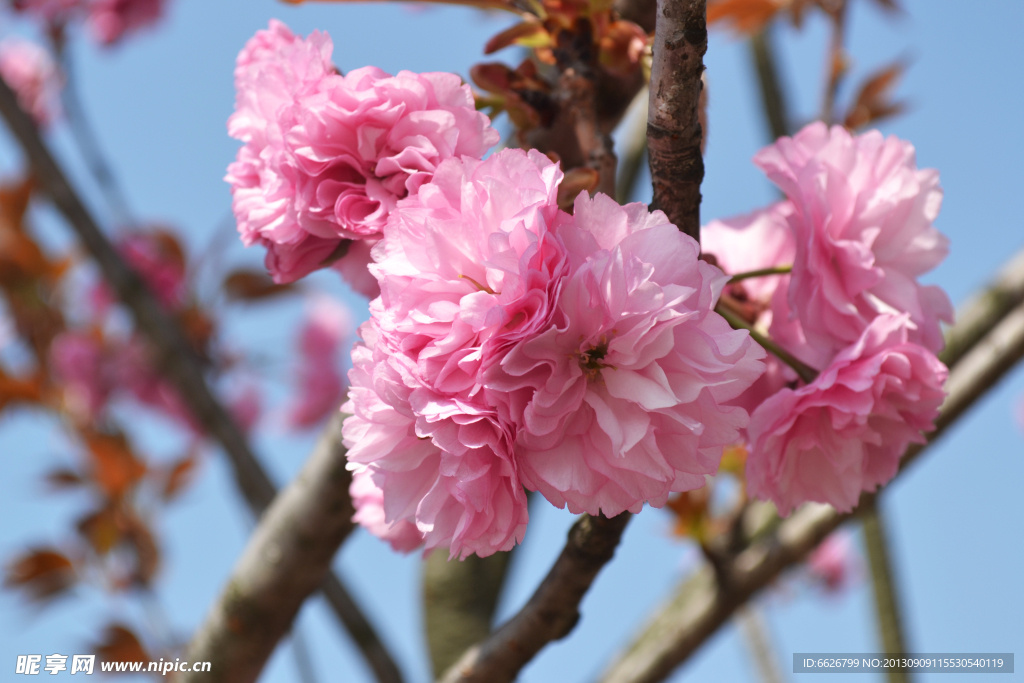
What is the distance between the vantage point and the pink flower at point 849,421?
641 mm

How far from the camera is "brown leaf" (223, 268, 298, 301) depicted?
228 cm

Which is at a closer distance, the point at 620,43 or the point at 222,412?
the point at 620,43

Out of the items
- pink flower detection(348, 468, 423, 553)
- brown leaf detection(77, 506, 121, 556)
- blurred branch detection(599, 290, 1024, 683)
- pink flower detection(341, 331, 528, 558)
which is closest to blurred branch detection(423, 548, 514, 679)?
blurred branch detection(599, 290, 1024, 683)

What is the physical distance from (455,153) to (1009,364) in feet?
4.11

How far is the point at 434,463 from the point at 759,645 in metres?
2.30

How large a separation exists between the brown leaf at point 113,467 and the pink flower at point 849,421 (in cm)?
200

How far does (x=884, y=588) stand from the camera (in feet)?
5.57

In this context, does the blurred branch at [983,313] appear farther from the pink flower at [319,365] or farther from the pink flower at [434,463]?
the pink flower at [319,365]

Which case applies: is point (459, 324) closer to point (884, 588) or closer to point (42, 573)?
point (884, 588)

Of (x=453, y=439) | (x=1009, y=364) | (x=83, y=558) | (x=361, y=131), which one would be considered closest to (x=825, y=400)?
(x=453, y=439)

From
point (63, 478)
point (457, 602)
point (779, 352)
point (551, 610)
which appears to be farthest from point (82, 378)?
point (779, 352)

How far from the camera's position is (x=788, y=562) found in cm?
135

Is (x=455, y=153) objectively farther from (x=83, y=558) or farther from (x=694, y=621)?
(x=83, y=558)

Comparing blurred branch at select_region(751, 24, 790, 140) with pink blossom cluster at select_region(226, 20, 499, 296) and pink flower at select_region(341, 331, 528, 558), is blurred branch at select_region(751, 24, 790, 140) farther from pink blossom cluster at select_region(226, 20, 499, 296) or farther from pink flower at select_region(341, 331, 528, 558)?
pink flower at select_region(341, 331, 528, 558)
